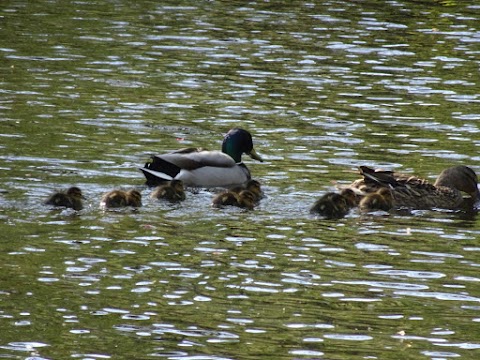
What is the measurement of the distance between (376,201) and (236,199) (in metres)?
1.29

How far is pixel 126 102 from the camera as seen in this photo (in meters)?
17.7

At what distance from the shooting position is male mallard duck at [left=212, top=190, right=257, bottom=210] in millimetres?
12766

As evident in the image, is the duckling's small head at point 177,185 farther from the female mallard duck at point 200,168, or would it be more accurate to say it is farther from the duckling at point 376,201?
the duckling at point 376,201

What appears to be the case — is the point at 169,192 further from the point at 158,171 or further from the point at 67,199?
the point at 67,199

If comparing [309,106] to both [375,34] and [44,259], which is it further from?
[44,259]

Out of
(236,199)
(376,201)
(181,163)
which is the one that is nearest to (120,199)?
(236,199)

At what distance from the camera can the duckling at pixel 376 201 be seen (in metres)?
13.0

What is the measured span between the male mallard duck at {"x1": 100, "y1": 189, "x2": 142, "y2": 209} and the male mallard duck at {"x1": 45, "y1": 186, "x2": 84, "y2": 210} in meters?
0.24

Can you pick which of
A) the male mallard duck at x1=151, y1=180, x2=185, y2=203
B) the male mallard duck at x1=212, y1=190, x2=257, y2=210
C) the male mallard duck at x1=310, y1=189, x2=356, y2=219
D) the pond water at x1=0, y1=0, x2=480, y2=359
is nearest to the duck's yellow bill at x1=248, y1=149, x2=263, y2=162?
the pond water at x1=0, y1=0, x2=480, y2=359

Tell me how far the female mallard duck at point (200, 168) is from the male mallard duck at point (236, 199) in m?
1.02

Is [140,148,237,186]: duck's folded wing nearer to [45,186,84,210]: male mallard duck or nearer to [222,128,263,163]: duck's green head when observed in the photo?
[222,128,263,163]: duck's green head

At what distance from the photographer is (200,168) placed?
14141 millimetres

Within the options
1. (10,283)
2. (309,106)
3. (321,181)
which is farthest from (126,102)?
(10,283)

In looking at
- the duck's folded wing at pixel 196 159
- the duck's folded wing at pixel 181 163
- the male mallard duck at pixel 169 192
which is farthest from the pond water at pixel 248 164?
the duck's folded wing at pixel 196 159
